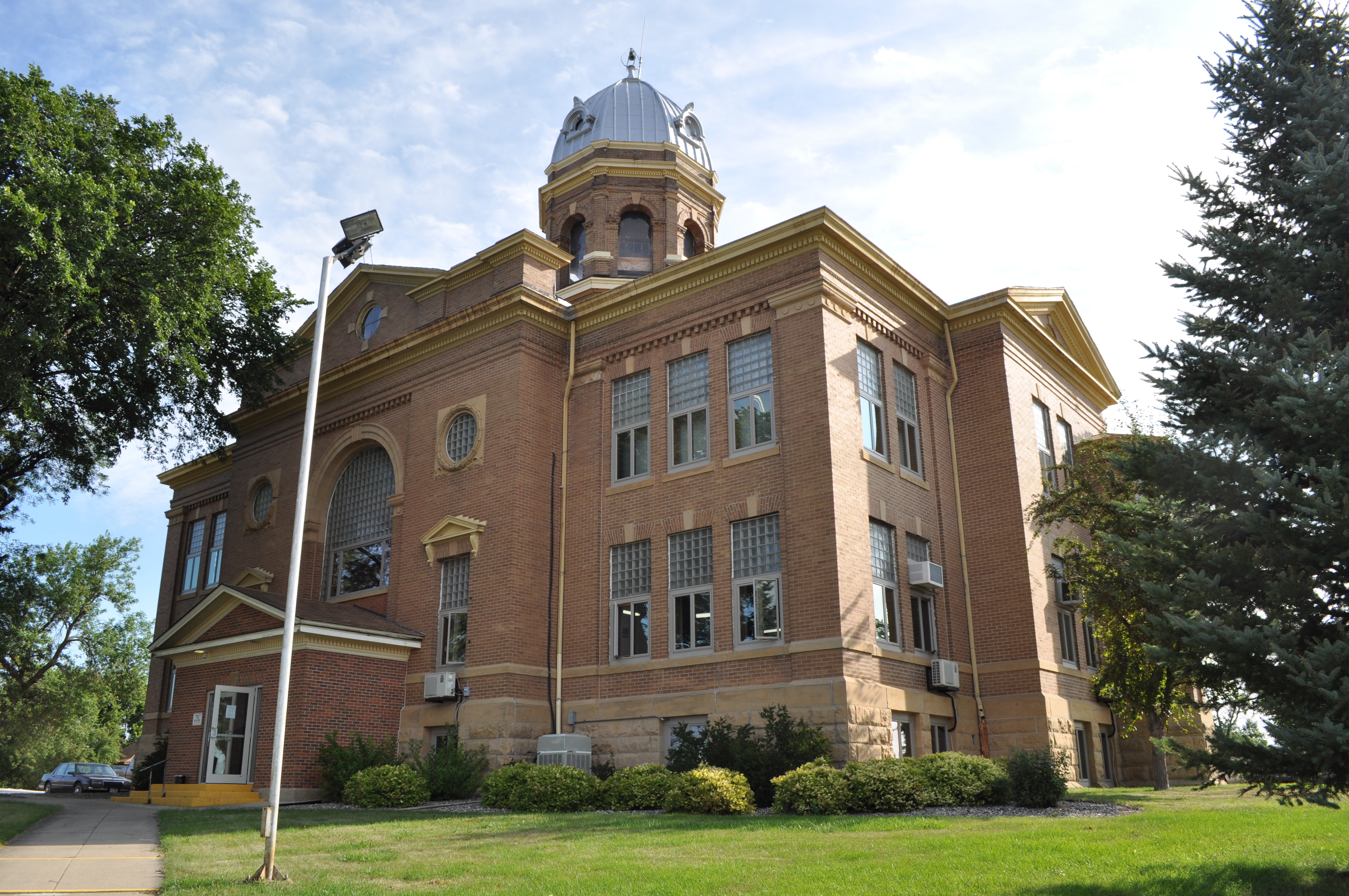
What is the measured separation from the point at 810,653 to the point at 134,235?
1744 centimetres

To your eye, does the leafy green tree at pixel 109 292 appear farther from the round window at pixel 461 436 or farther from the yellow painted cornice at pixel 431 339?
the round window at pixel 461 436

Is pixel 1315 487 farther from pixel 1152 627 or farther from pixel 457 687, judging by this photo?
pixel 457 687

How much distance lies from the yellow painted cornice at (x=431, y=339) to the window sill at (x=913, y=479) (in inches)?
347

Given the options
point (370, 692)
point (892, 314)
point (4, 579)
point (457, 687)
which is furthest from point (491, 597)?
point (4, 579)

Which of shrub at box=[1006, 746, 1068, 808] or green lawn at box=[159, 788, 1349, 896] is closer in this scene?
green lawn at box=[159, 788, 1349, 896]

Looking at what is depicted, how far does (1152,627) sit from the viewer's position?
10.2m

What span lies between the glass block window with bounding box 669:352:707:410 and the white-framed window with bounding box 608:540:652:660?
322 centimetres

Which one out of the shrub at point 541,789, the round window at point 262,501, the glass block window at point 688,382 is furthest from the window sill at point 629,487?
the round window at point 262,501

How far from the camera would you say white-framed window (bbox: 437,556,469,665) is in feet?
74.9

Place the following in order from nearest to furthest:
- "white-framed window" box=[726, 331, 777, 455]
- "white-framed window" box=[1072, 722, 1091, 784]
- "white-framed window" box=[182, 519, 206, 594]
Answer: "white-framed window" box=[726, 331, 777, 455]
"white-framed window" box=[1072, 722, 1091, 784]
"white-framed window" box=[182, 519, 206, 594]

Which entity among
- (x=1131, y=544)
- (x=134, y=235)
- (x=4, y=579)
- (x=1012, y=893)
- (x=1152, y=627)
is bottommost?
(x=1012, y=893)

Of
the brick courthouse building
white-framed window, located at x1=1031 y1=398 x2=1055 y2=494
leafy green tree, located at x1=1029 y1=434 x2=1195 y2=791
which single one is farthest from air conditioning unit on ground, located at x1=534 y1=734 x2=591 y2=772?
white-framed window, located at x1=1031 y1=398 x2=1055 y2=494

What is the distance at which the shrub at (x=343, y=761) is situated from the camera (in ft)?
68.1

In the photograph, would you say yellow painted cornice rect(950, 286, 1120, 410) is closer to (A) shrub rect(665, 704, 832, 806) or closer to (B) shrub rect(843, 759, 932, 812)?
(A) shrub rect(665, 704, 832, 806)
